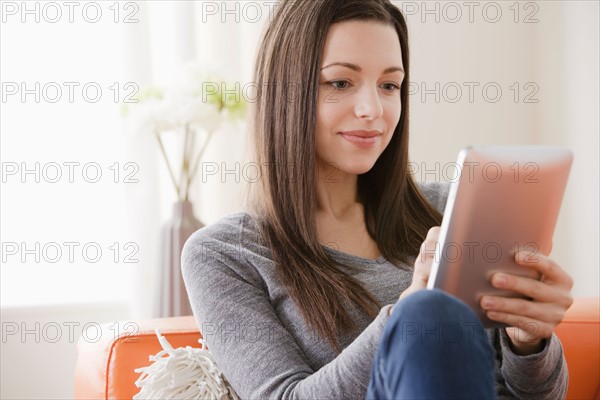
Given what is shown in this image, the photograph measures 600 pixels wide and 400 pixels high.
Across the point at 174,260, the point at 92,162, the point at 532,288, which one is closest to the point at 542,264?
the point at 532,288

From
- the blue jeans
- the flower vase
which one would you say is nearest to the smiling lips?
the blue jeans

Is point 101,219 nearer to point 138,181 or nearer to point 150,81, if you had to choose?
point 138,181

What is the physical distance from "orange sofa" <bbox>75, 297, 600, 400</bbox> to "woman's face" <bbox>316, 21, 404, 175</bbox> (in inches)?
15.4

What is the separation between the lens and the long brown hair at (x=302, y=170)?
1255 mm

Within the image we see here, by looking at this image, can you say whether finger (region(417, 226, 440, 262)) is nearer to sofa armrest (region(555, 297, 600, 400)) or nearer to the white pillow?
the white pillow

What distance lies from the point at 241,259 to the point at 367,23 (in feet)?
1.43

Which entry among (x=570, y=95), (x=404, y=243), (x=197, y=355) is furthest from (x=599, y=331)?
(x=570, y=95)

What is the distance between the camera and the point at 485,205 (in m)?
0.96

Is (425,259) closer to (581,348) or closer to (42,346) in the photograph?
(581,348)

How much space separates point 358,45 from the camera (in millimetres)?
1286

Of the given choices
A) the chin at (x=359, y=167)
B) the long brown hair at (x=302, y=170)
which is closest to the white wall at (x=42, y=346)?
the long brown hair at (x=302, y=170)

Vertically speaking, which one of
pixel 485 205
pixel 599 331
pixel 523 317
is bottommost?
pixel 599 331

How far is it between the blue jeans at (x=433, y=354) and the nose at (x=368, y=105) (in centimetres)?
47

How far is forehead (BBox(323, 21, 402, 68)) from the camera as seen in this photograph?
4.21 feet
